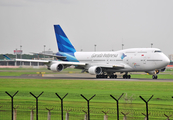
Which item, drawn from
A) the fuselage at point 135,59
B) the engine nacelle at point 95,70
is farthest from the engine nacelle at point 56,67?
the fuselage at point 135,59

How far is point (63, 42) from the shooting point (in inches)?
3061

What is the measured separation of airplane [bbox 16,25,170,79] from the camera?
63312mm

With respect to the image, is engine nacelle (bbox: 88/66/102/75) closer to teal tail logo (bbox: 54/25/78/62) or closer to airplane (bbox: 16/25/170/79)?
airplane (bbox: 16/25/170/79)

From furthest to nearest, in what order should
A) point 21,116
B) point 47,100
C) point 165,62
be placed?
point 165,62 → point 47,100 → point 21,116

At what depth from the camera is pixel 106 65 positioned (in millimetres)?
67875

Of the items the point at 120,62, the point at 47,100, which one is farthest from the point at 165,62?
the point at 47,100

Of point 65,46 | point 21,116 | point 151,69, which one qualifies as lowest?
point 21,116

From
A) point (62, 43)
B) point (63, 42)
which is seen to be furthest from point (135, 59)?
point (62, 43)

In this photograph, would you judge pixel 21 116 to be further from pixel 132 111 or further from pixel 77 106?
pixel 132 111

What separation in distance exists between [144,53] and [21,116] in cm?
4350

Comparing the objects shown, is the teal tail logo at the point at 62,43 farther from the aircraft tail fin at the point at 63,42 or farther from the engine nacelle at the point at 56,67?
the engine nacelle at the point at 56,67

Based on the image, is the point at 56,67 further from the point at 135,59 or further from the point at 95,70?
the point at 135,59

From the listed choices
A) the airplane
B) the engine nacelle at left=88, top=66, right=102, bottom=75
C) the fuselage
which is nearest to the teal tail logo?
the airplane

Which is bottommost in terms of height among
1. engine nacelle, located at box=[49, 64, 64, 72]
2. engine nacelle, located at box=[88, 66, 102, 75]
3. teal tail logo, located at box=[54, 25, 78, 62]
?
engine nacelle, located at box=[88, 66, 102, 75]
